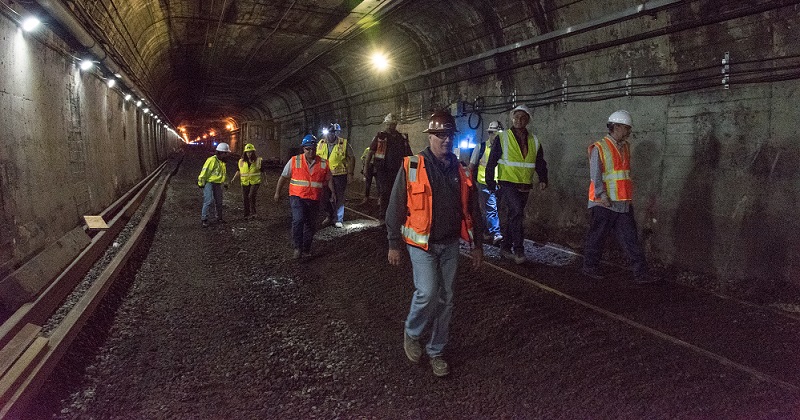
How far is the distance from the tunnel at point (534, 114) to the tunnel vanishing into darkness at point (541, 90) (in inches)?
1.0

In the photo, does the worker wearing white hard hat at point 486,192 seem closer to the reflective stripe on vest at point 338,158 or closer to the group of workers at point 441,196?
the group of workers at point 441,196

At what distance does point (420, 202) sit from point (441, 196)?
16 cm

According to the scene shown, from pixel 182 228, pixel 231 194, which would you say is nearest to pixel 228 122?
pixel 231 194

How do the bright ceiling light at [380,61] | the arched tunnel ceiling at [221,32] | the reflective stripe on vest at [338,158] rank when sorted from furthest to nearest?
1. the bright ceiling light at [380,61]
2. the arched tunnel ceiling at [221,32]
3. the reflective stripe on vest at [338,158]

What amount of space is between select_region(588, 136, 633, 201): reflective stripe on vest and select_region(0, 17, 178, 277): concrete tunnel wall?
246 inches

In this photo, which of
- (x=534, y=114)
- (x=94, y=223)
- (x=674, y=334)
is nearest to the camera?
(x=674, y=334)

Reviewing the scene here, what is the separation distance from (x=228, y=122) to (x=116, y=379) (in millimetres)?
48293

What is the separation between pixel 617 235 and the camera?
17.5ft

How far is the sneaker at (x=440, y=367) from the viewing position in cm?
324

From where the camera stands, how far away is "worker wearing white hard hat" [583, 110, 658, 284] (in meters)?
5.12

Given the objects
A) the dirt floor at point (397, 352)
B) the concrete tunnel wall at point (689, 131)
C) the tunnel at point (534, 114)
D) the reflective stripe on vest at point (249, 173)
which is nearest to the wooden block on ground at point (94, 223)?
the tunnel at point (534, 114)

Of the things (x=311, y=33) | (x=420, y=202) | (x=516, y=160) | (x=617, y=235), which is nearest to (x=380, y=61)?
(x=311, y=33)

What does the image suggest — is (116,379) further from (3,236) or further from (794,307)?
(794,307)

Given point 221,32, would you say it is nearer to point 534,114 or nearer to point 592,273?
point 534,114
